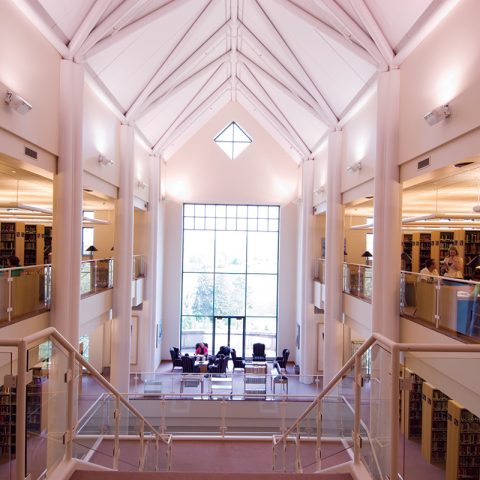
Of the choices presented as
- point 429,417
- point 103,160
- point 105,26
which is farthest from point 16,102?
point 429,417

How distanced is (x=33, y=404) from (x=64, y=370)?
0.57 meters

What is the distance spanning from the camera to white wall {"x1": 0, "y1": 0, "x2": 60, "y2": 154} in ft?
21.3

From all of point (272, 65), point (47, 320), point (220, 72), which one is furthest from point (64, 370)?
point (220, 72)

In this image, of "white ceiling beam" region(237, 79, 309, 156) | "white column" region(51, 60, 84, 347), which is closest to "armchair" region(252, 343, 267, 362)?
"white ceiling beam" region(237, 79, 309, 156)

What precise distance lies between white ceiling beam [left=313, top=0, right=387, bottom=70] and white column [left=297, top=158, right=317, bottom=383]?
8.47 m

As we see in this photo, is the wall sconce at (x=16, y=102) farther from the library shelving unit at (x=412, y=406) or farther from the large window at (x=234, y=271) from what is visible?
the large window at (x=234, y=271)

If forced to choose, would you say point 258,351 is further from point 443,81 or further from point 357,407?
point 357,407

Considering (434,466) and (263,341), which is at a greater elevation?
(434,466)

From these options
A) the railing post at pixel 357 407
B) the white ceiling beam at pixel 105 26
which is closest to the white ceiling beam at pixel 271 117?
the white ceiling beam at pixel 105 26

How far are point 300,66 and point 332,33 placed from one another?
2707 mm

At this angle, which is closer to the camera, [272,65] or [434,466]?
[434,466]

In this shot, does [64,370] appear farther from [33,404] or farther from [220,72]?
[220,72]

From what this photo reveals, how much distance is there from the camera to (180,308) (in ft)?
63.6

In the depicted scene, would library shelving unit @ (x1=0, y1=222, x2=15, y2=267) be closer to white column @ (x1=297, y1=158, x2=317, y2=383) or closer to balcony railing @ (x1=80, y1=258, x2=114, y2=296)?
balcony railing @ (x1=80, y1=258, x2=114, y2=296)
